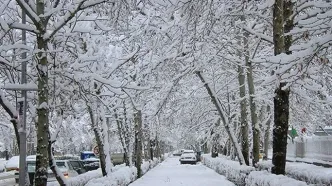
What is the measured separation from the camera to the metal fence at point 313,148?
83.2ft

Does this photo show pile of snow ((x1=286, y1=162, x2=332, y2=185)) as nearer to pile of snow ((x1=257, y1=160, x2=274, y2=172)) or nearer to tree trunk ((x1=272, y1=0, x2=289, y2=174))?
pile of snow ((x1=257, y1=160, x2=274, y2=172))

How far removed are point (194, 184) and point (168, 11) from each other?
13.0 meters

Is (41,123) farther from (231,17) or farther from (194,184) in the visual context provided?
(194,184)

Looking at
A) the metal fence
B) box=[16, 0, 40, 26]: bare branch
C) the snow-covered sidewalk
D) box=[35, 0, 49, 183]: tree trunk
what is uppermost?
box=[16, 0, 40, 26]: bare branch

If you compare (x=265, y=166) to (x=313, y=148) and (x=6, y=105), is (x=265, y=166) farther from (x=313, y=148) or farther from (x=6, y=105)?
(x=313, y=148)

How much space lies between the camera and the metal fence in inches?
998

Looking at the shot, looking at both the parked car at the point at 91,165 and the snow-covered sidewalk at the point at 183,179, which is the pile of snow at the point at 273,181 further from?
the parked car at the point at 91,165

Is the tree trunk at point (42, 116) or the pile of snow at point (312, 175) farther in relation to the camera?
the pile of snow at point (312, 175)

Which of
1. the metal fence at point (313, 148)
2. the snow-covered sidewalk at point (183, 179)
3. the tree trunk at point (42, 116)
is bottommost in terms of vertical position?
the snow-covered sidewalk at point (183, 179)

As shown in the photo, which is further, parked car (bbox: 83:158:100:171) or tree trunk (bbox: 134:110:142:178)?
parked car (bbox: 83:158:100:171)

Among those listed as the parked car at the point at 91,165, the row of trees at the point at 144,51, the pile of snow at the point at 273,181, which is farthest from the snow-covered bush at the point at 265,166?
the parked car at the point at 91,165

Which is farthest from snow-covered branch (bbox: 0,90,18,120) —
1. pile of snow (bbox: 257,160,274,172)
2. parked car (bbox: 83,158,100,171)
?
parked car (bbox: 83,158,100,171)

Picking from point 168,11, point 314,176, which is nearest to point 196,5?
point 168,11

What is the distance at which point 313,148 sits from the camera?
2816 centimetres
